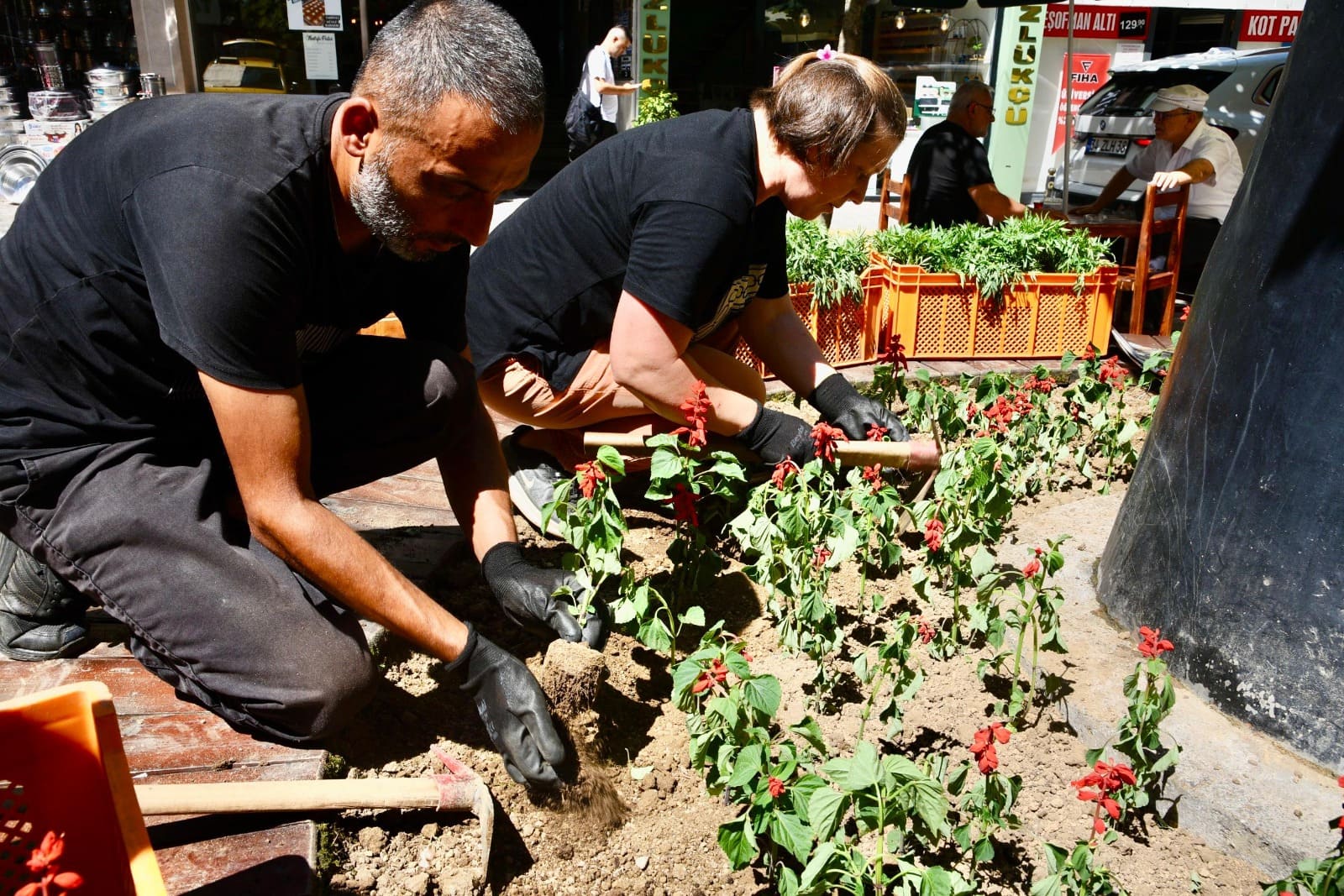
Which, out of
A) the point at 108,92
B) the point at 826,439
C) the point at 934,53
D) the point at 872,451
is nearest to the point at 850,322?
the point at 872,451

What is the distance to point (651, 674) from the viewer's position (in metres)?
2.42

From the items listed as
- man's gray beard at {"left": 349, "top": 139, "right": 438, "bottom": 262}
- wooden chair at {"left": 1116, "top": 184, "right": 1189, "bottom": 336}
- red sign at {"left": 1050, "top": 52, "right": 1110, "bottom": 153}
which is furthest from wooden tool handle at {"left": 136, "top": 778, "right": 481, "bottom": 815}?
red sign at {"left": 1050, "top": 52, "right": 1110, "bottom": 153}

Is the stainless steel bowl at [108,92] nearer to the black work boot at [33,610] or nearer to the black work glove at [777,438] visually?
the black work boot at [33,610]

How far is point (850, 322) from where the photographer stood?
15.7 ft

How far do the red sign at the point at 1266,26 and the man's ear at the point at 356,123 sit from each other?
54.6ft

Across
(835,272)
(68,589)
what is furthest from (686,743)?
(835,272)

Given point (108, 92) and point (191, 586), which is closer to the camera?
point (191, 586)

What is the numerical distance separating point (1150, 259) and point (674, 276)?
3.80m

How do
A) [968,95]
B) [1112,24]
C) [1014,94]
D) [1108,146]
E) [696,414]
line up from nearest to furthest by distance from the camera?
[696,414] < [968,95] < [1108,146] < [1014,94] < [1112,24]

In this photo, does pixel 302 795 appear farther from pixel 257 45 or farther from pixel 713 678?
pixel 257 45

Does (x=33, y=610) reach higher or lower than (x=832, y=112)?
lower

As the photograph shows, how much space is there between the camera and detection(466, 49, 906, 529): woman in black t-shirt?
249cm

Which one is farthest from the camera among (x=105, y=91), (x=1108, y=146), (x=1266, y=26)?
(x=1266, y=26)

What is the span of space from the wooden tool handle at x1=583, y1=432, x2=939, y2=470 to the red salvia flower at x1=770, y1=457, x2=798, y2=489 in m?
0.39
